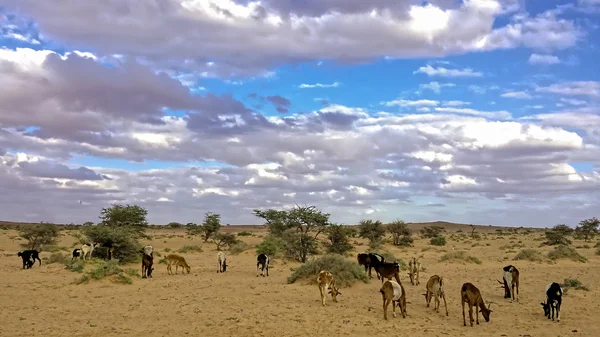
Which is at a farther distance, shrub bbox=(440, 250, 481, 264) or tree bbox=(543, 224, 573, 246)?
tree bbox=(543, 224, 573, 246)

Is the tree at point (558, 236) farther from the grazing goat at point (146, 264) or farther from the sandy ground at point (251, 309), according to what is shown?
the grazing goat at point (146, 264)

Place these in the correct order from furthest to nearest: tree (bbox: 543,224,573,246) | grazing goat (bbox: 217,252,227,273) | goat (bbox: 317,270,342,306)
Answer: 1. tree (bbox: 543,224,573,246)
2. grazing goat (bbox: 217,252,227,273)
3. goat (bbox: 317,270,342,306)

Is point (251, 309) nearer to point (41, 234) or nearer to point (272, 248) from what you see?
point (272, 248)

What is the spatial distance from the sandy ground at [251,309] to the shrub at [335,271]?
46cm

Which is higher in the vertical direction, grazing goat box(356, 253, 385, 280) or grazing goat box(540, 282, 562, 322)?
grazing goat box(356, 253, 385, 280)

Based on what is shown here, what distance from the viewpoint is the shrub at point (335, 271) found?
20.7 metres

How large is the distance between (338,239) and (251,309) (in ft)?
72.8

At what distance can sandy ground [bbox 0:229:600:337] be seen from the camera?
1338 centimetres

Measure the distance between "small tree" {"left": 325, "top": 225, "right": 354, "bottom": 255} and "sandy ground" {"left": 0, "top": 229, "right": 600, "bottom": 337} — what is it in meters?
11.9

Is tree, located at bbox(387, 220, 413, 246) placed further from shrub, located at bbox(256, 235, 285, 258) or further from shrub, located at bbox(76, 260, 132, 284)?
shrub, located at bbox(76, 260, 132, 284)

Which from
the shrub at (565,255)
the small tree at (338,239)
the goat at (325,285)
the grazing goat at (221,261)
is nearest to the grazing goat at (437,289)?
the goat at (325,285)

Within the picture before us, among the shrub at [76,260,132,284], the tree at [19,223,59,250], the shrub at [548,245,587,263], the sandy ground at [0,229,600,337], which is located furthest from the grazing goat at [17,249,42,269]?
the shrub at [548,245,587,263]

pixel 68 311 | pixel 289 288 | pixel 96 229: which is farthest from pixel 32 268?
pixel 289 288

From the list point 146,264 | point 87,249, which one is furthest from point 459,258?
point 87,249
